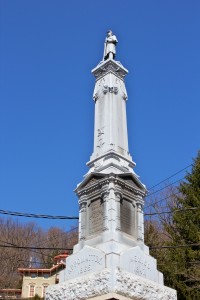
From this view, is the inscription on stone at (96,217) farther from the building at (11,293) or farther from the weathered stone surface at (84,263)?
the building at (11,293)

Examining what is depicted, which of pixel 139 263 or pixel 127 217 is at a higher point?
pixel 127 217

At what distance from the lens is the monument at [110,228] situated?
28.6ft

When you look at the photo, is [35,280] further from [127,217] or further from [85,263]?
[85,263]

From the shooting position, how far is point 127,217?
32.3 feet

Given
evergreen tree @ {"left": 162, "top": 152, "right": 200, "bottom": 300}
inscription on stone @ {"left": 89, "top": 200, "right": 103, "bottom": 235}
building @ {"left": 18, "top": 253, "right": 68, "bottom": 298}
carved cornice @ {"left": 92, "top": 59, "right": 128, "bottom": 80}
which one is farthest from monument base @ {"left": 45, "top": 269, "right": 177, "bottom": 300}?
building @ {"left": 18, "top": 253, "right": 68, "bottom": 298}

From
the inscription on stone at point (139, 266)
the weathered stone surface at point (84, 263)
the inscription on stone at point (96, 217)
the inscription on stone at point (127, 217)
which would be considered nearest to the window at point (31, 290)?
the weathered stone surface at point (84, 263)

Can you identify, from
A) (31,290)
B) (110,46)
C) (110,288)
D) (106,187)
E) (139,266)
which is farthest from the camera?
(31,290)

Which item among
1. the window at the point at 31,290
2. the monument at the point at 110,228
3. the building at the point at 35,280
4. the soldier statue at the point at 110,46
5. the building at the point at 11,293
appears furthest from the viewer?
the window at the point at 31,290

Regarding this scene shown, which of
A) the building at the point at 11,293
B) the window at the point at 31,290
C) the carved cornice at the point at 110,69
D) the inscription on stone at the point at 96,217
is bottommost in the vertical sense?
the inscription on stone at the point at 96,217

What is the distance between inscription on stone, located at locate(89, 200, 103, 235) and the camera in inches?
380

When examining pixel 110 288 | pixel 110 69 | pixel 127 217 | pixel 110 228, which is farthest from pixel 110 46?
pixel 110 288

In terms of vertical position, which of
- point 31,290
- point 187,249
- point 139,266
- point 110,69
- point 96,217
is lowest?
point 139,266

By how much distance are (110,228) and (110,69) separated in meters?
4.75

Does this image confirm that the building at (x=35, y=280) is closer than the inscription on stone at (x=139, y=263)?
No
